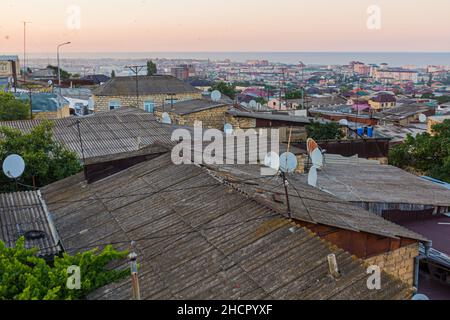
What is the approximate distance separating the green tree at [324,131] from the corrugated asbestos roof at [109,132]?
6156 millimetres

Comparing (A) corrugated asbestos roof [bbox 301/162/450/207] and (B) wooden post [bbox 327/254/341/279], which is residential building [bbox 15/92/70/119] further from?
(B) wooden post [bbox 327/254/341/279]

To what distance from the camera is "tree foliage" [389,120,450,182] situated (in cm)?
1989

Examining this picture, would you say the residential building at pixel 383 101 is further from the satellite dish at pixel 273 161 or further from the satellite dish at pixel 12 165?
the satellite dish at pixel 12 165

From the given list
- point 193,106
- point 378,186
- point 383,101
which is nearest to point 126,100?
point 193,106

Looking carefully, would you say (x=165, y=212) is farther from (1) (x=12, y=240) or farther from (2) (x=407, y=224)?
(2) (x=407, y=224)

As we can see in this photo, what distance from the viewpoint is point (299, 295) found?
5.34 metres

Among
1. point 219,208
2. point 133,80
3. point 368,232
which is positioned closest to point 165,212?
point 219,208

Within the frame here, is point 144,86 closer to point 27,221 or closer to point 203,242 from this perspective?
point 27,221

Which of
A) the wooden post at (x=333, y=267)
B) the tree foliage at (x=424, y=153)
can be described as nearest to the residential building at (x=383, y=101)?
the tree foliage at (x=424, y=153)

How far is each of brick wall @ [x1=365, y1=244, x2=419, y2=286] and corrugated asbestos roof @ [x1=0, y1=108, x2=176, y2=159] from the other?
28.2ft

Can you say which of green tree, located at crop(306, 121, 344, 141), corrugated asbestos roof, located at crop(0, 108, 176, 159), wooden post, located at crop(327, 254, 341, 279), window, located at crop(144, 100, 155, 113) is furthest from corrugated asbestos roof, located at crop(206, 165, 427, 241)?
window, located at crop(144, 100, 155, 113)

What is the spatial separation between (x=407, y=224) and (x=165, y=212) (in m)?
5.61

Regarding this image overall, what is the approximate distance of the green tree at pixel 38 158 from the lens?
11883mm

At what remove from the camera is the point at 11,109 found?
71.9ft
